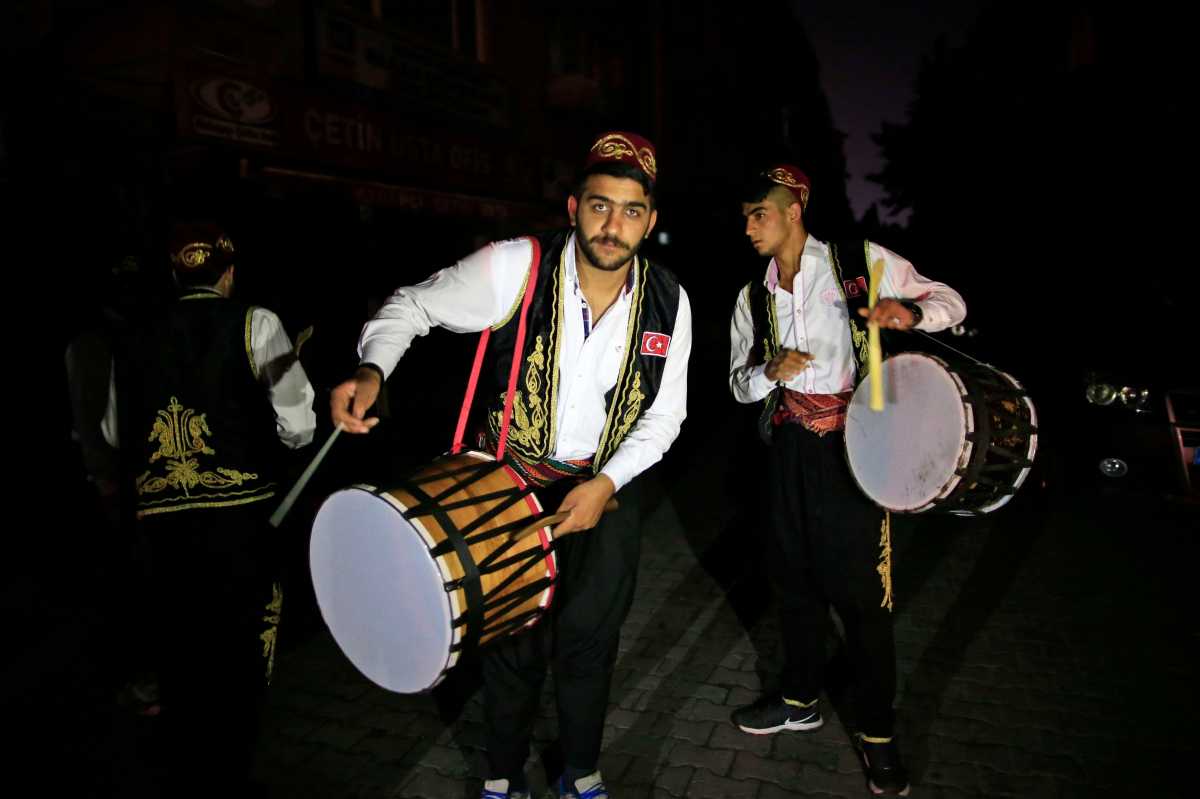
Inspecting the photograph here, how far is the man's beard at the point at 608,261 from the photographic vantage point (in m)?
2.34

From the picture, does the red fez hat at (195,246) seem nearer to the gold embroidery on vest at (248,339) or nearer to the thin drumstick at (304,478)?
the gold embroidery on vest at (248,339)

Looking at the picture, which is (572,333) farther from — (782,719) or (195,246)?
(782,719)

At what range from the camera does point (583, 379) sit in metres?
2.44

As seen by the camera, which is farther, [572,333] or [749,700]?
[749,700]

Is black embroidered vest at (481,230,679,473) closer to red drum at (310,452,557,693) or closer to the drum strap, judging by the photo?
the drum strap

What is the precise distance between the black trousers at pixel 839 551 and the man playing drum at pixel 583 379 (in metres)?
0.63

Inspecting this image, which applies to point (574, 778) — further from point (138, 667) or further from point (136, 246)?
point (136, 246)

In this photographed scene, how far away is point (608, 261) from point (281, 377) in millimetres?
1290

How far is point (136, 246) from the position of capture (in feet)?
18.2

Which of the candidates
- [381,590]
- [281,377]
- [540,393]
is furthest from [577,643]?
[281,377]

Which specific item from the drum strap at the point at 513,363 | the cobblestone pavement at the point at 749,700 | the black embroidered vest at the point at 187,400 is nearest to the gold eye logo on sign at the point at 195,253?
the black embroidered vest at the point at 187,400

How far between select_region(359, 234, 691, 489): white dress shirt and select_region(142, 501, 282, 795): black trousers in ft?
3.62

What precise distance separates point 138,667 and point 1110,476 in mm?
7163

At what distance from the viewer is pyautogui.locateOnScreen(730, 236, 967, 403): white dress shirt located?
2.80 meters
